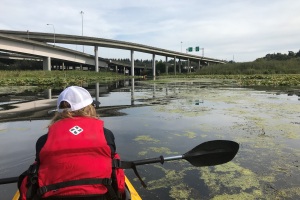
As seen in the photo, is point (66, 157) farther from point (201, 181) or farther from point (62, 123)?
point (201, 181)

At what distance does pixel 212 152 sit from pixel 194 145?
10.4 feet

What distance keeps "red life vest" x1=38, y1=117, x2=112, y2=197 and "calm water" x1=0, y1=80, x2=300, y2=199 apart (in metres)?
2.04

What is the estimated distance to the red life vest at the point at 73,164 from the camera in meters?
2.31

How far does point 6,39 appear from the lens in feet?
157

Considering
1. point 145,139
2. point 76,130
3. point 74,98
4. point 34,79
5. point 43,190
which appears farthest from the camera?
point 34,79

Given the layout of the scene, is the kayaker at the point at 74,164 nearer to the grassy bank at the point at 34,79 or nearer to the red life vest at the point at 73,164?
the red life vest at the point at 73,164

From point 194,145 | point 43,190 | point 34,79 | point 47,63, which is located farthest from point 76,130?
point 47,63

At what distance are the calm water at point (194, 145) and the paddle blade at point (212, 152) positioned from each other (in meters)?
0.80

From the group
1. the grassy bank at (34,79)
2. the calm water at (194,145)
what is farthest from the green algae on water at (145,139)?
the grassy bank at (34,79)

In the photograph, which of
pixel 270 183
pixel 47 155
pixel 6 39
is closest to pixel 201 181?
pixel 270 183

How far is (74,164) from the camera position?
2344 millimetres

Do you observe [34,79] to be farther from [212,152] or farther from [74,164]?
[74,164]

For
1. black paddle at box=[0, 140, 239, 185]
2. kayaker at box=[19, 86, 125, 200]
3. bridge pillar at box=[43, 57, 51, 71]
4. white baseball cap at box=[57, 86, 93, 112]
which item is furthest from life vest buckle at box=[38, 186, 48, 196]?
bridge pillar at box=[43, 57, 51, 71]

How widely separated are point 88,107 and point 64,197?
0.85 m
